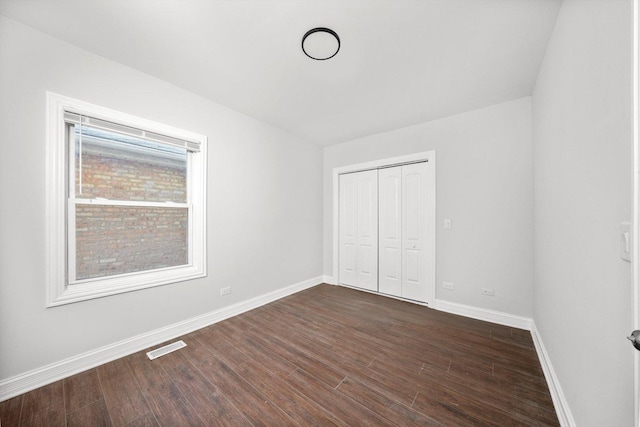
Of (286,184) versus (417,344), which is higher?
(286,184)

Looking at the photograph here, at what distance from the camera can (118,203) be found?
216 centimetres

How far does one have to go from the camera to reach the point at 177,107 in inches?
99.2

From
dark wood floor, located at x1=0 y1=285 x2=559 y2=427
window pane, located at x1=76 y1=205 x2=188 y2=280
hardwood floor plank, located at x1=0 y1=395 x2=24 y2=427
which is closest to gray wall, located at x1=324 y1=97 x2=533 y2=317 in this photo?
dark wood floor, located at x1=0 y1=285 x2=559 y2=427

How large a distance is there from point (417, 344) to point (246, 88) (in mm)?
3246

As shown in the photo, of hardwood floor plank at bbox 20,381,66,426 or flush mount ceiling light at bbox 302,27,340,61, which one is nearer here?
hardwood floor plank at bbox 20,381,66,426

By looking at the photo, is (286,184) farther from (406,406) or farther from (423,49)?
(406,406)

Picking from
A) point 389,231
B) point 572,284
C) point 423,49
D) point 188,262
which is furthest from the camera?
point 389,231

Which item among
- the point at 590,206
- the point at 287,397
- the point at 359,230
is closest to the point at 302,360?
the point at 287,397

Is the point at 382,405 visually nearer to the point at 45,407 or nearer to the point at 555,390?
the point at 555,390

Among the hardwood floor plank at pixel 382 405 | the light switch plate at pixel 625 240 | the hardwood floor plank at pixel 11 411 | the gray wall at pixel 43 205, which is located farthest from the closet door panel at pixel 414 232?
the hardwood floor plank at pixel 11 411

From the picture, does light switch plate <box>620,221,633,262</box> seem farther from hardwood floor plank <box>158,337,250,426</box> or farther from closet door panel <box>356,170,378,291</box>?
closet door panel <box>356,170,378,291</box>

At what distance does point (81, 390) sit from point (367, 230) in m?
3.61

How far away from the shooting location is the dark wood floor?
1.46 m

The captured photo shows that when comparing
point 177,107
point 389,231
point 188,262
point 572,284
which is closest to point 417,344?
point 572,284
